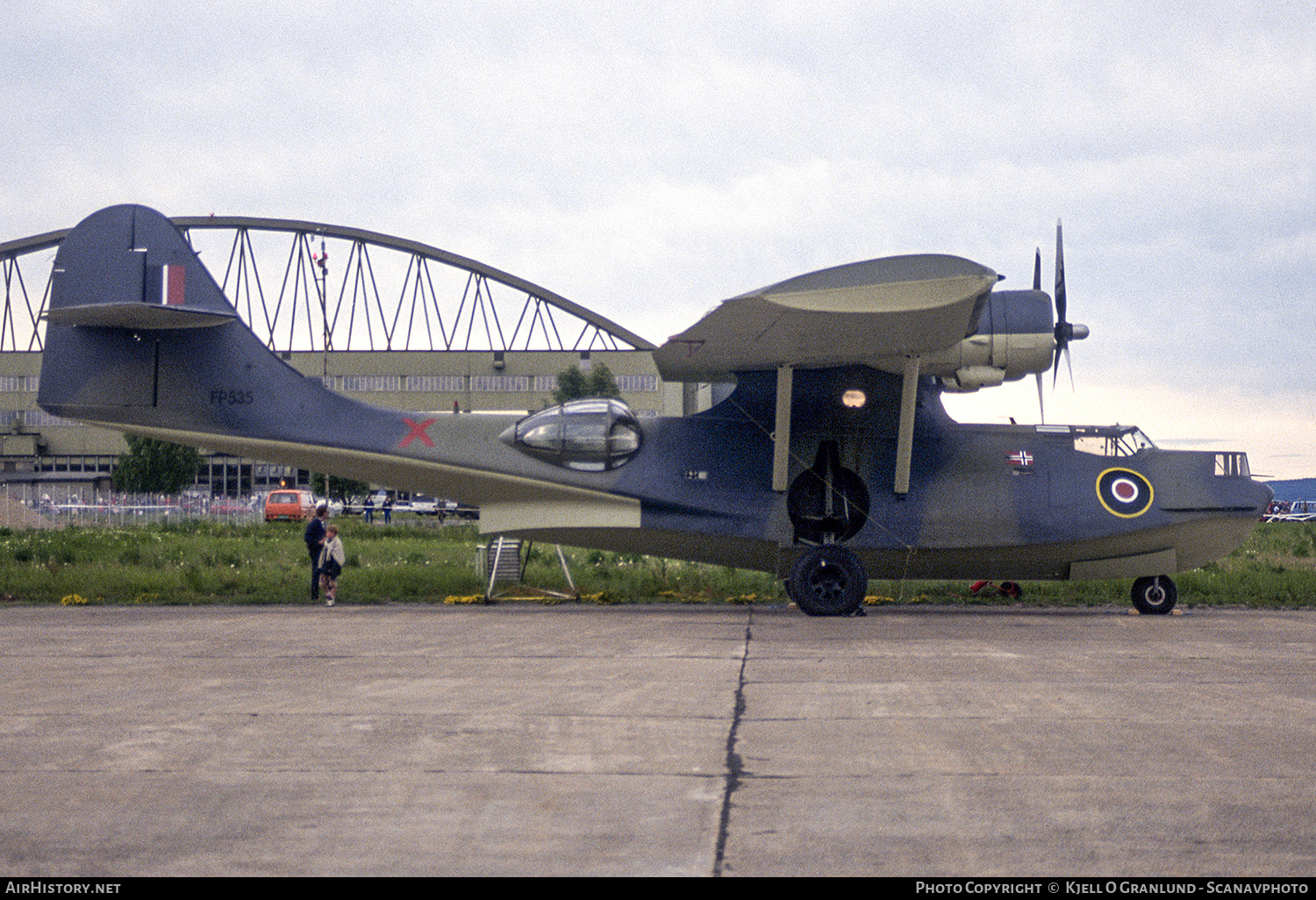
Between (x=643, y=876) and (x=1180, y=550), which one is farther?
(x=1180, y=550)

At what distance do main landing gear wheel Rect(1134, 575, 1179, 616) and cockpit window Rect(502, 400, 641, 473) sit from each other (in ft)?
25.8

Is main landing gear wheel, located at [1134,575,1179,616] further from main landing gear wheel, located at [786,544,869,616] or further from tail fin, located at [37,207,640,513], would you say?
tail fin, located at [37,207,640,513]

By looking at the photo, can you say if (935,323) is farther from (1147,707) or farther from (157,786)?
(157,786)

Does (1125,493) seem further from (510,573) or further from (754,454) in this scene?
(510,573)

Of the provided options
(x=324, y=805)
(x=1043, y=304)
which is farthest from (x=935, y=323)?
(x=324, y=805)

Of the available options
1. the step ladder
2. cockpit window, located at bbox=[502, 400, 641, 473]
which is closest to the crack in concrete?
cockpit window, located at bbox=[502, 400, 641, 473]

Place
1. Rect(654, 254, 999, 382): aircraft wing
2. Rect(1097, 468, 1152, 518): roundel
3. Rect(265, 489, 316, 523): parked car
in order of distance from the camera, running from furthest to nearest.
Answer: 1. Rect(265, 489, 316, 523): parked car
2. Rect(1097, 468, 1152, 518): roundel
3. Rect(654, 254, 999, 382): aircraft wing

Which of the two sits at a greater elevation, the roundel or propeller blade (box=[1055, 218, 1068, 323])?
propeller blade (box=[1055, 218, 1068, 323])

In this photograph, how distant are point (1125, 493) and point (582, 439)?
7.99 m

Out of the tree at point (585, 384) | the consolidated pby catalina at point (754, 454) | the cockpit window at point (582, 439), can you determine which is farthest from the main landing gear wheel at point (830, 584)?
the tree at point (585, 384)

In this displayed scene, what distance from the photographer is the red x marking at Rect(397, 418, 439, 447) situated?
51.6 ft

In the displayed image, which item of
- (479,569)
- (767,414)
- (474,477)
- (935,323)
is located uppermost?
(935,323)

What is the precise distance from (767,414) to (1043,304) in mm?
4260

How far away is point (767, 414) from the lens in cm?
1570
